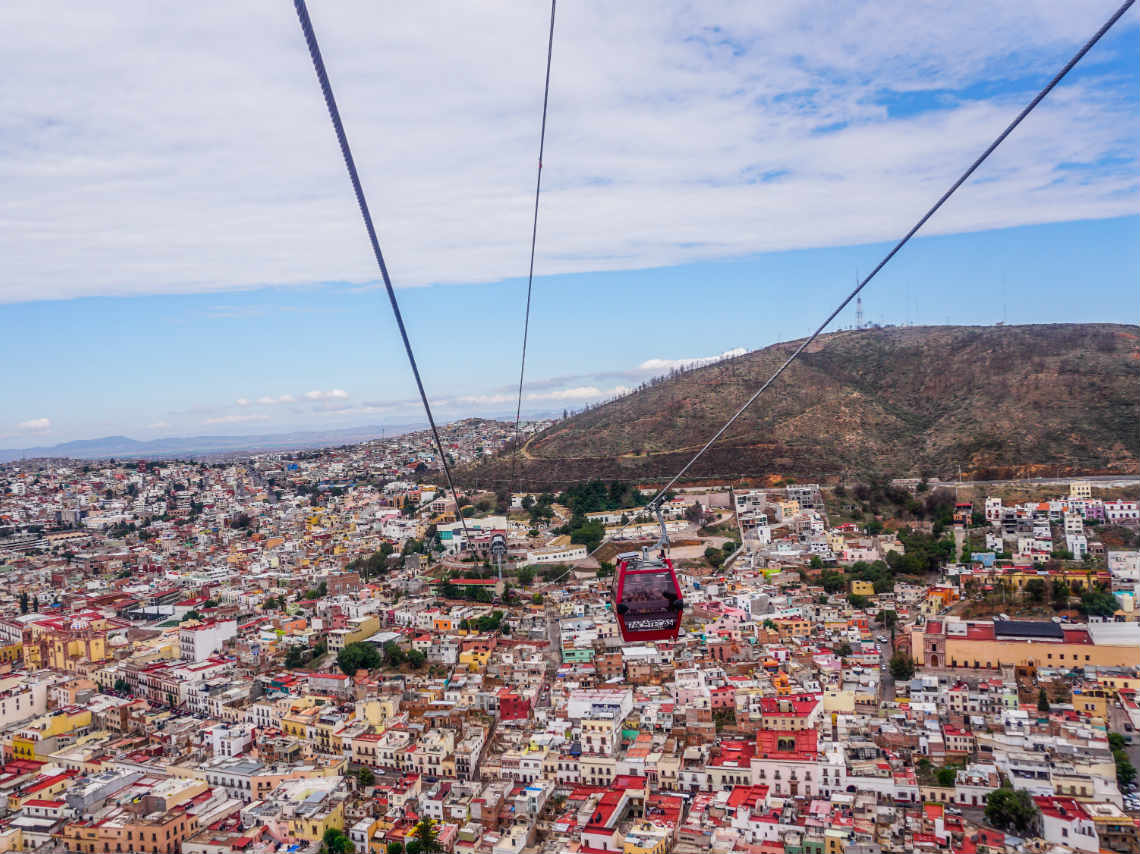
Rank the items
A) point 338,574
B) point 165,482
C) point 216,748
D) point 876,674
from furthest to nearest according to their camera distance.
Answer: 1. point 165,482
2. point 338,574
3. point 876,674
4. point 216,748

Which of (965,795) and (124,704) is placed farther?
(124,704)

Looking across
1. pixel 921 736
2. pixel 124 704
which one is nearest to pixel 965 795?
pixel 921 736

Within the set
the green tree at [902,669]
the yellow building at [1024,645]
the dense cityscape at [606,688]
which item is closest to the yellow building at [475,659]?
the dense cityscape at [606,688]

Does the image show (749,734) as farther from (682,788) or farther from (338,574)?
(338,574)

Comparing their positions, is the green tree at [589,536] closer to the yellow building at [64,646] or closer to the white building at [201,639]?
the white building at [201,639]

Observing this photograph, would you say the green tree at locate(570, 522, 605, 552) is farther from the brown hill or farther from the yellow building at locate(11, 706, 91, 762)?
the yellow building at locate(11, 706, 91, 762)

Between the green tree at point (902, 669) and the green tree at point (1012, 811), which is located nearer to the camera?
the green tree at point (1012, 811)

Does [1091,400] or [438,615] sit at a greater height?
[1091,400]
